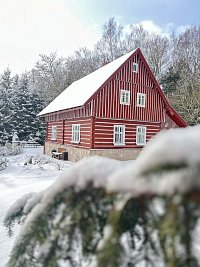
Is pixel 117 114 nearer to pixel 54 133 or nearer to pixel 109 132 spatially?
pixel 109 132

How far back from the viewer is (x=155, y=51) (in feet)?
119

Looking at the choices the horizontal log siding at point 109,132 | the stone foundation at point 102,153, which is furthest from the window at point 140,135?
the stone foundation at point 102,153

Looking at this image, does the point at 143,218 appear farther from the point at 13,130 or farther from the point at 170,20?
the point at 170,20

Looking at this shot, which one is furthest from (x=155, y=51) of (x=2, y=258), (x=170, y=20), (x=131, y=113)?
(x=2, y=258)

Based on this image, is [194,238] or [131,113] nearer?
[194,238]

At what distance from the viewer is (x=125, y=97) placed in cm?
1680

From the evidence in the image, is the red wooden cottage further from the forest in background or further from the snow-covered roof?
the forest in background

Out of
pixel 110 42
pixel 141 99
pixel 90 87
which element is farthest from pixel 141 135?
pixel 110 42

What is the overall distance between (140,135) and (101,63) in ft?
33.6

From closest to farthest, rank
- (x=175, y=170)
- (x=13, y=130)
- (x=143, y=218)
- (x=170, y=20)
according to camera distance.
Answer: (x=175, y=170) < (x=143, y=218) < (x=13, y=130) < (x=170, y=20)

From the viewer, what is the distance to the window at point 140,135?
695 inches

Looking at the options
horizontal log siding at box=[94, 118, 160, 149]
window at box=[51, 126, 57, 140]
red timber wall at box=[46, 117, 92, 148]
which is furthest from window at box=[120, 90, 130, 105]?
window at box=[51, 126, 57, 140]

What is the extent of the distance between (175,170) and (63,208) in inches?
20.9

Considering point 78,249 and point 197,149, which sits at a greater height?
point 197,149
